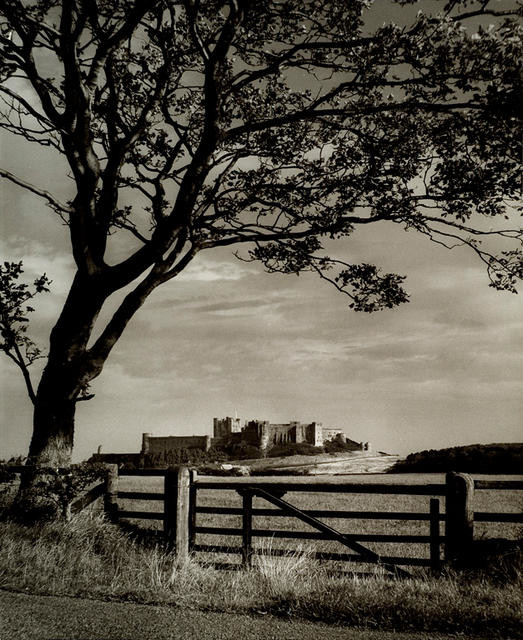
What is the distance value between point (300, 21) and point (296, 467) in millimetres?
18094

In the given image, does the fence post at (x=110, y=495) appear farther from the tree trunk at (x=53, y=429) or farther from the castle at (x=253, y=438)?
the castle at (x=253, y=438)

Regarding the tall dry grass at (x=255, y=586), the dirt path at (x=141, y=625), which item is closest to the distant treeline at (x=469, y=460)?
the tall dry grass at (x=255, y=586)

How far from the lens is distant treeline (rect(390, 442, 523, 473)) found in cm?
2336

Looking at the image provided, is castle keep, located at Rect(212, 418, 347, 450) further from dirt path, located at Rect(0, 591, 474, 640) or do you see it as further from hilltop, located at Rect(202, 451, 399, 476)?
dirt path, located at Rect(0, 591, 474, 640)

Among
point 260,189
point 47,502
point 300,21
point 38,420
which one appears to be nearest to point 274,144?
point 260,189

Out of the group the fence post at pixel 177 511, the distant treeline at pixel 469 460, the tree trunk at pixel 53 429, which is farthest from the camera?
the distant treeline at pixel 469 460

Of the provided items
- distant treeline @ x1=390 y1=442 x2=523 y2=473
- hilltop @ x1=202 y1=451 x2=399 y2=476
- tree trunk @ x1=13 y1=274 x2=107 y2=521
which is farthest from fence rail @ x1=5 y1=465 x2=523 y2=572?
distant treeline @ x1=390 y1=442 x2=523 y2=473

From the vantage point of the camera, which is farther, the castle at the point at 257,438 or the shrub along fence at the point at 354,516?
the castle at the point at 257,438

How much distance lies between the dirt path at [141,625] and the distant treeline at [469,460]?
763 inches

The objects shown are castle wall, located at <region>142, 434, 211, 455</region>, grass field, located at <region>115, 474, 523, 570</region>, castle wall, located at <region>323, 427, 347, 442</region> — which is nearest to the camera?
grass field, located at <region>115, 474, 523, 570</region>

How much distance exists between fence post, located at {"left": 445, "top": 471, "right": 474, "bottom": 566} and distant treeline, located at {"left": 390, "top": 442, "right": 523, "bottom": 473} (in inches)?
651

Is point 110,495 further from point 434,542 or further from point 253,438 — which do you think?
point 253,438

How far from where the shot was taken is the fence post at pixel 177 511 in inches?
358

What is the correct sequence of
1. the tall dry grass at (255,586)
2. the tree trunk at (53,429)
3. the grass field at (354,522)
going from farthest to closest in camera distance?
1. the grass field at (354,522)
2. the tree trunk at (53,429)
3. the tall dry grass at (255,586)
